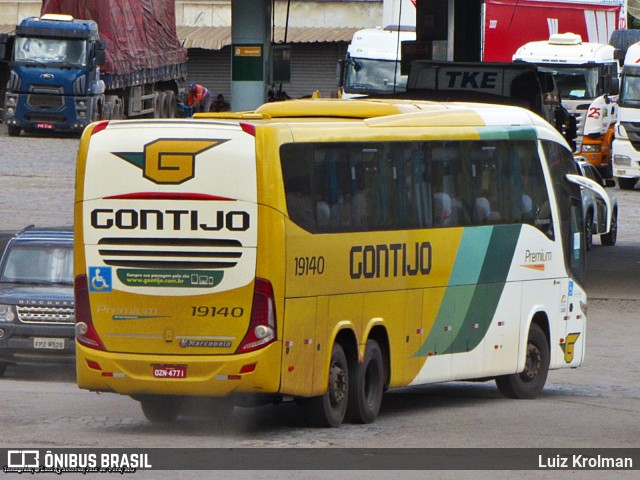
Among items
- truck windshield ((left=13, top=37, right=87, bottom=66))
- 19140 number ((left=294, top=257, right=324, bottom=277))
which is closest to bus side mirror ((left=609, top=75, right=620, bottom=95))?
truck windshield ((left=13, top=37, right=87, bottom=66))

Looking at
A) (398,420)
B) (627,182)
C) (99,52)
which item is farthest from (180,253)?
(99,52)

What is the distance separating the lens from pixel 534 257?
1655cm

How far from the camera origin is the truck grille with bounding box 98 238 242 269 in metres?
12.8

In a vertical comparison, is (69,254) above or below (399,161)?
below

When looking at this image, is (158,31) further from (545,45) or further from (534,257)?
(534,257)

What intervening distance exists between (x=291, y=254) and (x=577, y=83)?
33.7 meters

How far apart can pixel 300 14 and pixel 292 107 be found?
53925mm

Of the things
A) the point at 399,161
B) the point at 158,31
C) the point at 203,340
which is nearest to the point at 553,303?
the point at 399,161

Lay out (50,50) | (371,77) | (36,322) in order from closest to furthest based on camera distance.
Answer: (36,322) → (371,77) → (50,50)

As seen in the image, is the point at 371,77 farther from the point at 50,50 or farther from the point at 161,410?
the point at 161,410

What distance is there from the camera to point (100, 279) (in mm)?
13055

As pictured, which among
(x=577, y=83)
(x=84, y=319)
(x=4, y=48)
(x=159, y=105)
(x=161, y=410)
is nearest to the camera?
(x=84, y=319)

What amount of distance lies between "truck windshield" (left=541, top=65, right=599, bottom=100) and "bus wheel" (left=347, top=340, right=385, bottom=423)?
31.8m

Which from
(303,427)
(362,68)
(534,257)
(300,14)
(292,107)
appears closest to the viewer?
(303,427)
